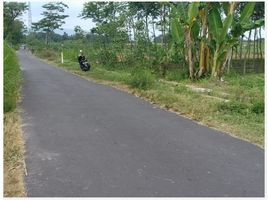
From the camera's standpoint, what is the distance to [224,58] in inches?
569

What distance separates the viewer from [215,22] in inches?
533

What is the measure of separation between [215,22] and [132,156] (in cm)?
884

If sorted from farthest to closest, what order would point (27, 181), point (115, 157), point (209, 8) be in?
point (209, 8)
point (115, 157)
point (27, 181)

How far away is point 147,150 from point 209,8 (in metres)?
9.20

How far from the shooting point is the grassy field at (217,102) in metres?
7.50

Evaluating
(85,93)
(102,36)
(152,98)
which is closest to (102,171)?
(152,98)

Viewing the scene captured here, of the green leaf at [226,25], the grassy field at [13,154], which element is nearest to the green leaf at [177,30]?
the green leaf at [226,25]

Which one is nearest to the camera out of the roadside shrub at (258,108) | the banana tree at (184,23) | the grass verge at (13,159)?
the grass verge at (13,159)

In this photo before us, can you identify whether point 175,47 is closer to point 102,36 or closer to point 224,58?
point 224,58

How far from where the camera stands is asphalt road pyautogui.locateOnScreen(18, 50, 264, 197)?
178 inches

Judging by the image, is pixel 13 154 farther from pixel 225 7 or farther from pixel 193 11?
pixel 225 7

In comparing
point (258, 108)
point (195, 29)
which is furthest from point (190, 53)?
point (258, 108)

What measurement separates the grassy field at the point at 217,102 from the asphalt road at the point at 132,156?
350 mm

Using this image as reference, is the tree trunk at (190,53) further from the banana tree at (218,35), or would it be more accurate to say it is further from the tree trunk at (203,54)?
the banana tree at (218,35)
